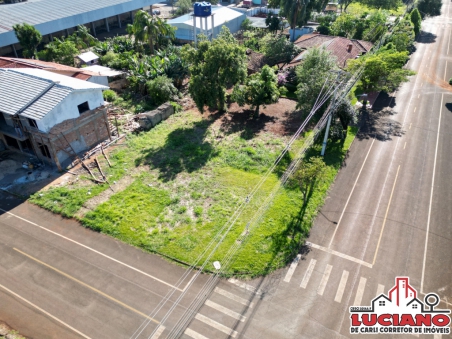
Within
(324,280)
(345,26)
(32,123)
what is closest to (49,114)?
(32,123)

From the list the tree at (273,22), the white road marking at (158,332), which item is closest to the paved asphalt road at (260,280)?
the white road marking at (158,332)

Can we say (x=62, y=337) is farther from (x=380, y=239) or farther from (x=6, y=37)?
(x=6, y=37)

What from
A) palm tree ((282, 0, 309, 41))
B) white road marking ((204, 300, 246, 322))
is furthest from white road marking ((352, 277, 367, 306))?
palm tree ((282, 0, 309, 41))

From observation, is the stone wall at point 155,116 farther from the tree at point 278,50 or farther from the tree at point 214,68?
the tree at point 278,50

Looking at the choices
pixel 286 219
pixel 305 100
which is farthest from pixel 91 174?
pixel 305 100

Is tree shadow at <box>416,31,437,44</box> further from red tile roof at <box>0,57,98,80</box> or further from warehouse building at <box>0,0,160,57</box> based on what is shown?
red tile roof at <box>0,57,98,80</box>

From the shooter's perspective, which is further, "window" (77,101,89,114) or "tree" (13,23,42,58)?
"tree" (13,23,42,58)

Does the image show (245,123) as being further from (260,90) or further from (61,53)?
(61,53)
